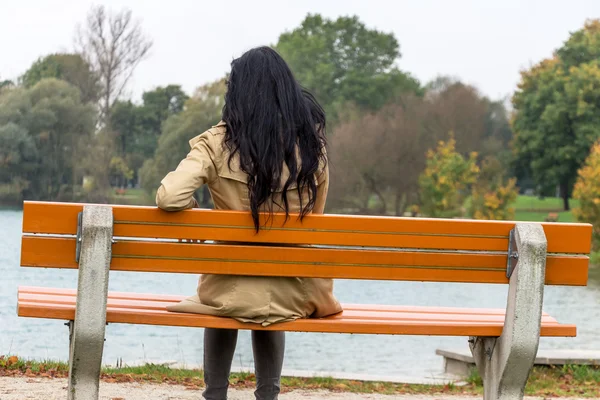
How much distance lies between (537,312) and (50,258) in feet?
6.55

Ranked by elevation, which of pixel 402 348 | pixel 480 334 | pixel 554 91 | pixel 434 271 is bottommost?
pixel 402 348

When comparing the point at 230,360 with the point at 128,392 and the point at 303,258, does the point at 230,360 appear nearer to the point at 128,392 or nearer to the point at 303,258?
the point at 303,258

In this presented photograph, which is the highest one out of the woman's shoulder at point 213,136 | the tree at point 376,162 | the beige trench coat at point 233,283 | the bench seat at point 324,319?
the tree at point 376,162

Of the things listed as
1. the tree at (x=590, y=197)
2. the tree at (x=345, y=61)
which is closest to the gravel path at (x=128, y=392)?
the tree at (x=590, y=197)

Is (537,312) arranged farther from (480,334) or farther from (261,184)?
(261,184)

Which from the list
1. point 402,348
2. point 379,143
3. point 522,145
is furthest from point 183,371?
point 522,145

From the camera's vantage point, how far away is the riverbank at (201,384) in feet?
19.2

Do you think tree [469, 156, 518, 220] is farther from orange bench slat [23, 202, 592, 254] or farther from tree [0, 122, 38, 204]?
orange bench slat [23, 202, 592, 254]

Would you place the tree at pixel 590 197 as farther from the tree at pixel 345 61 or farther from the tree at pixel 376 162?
the tree at pixel 345 61

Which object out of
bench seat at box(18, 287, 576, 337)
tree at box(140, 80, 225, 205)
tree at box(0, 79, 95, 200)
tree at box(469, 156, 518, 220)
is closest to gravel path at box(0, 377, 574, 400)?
bench seat at box(18, 287, 576, 337)

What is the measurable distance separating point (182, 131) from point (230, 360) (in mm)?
51698

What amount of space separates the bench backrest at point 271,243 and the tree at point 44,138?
133 feet

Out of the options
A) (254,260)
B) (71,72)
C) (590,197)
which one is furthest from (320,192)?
(71,72)

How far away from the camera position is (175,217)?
13.3 feet
